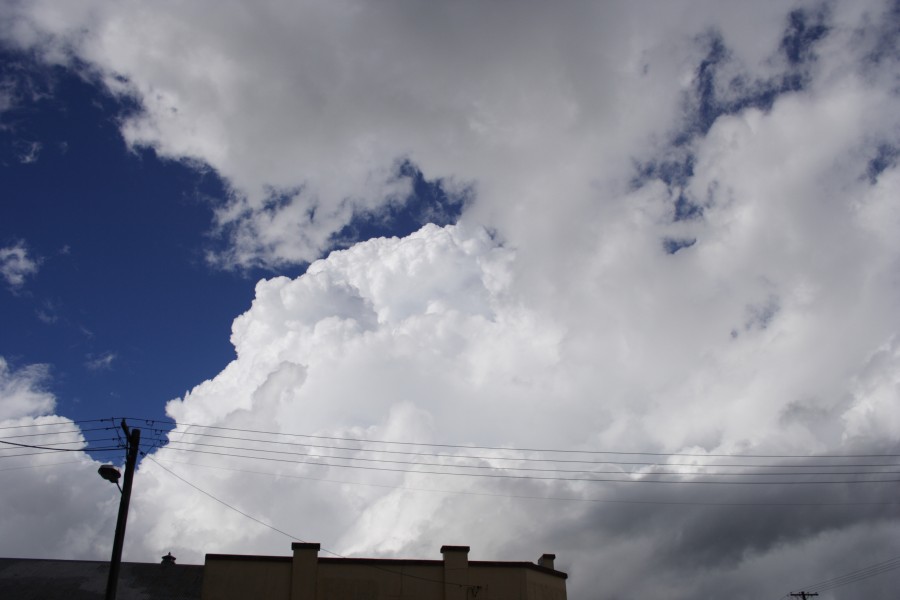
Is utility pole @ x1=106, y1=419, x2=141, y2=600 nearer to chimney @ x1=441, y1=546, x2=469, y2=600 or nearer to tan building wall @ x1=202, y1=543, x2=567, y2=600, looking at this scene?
tan building wall @ x1=202, y1=543, x2=567, y2=600

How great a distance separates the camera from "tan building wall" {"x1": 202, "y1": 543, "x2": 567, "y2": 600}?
90.8ft

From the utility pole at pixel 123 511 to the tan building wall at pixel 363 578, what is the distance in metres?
8.06

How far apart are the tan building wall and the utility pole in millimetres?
8062

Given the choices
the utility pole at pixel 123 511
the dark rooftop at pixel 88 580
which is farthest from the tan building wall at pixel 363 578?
the utility pole at pixel 123 511

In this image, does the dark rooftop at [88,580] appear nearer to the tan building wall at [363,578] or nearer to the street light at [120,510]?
the tan building wall at [363,578]

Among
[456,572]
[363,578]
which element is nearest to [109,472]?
[363,578]

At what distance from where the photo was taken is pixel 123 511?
64.6 ft

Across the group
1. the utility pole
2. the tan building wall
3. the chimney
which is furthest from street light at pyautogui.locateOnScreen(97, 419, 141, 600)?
the chimney

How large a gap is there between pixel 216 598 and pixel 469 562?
9899 millimetres

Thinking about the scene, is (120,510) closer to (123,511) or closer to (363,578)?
(123,511)

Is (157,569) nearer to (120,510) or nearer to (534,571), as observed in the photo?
(120,510)

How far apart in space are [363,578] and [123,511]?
37.3ft

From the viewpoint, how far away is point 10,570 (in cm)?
2919

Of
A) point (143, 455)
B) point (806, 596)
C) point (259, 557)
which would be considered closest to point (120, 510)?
point (143, 455)
